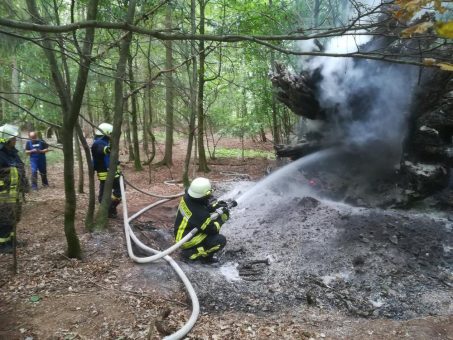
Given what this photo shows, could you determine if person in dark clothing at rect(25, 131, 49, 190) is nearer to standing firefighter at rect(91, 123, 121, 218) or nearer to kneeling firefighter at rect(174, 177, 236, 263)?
standing firefighter at rect(91, 123, 121, 218)

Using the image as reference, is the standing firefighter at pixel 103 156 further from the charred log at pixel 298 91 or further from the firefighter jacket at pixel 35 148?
the charred log at pixel 298 91

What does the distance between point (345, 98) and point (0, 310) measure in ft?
28.6

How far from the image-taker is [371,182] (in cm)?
873

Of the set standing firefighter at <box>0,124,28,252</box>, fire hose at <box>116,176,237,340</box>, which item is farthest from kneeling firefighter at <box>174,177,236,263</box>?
standing firefighter at <box>0,124,28,252</box>

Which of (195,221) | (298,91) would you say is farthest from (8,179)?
(298,91)

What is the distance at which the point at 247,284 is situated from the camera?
17.8 ft

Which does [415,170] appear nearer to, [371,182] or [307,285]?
[371,182]

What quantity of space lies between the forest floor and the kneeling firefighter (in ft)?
0.97

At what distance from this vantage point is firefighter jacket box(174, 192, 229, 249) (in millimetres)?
5715

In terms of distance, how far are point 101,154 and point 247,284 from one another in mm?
3953

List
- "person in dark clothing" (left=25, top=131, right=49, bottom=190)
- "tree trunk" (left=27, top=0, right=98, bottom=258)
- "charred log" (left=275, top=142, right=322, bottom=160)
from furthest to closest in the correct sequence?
"charred log" (left=275, top=142, right=322, bottom=160), "person in dark clothing" (left=25, top=131, right=49, bottom=190), "tree trunk" (left=27, top=0, right=98, bottom=258)

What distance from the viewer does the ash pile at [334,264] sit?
193 inches

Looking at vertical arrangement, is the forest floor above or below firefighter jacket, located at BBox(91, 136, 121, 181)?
below

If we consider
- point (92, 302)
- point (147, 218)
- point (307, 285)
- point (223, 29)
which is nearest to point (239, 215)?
point (147, 218)
